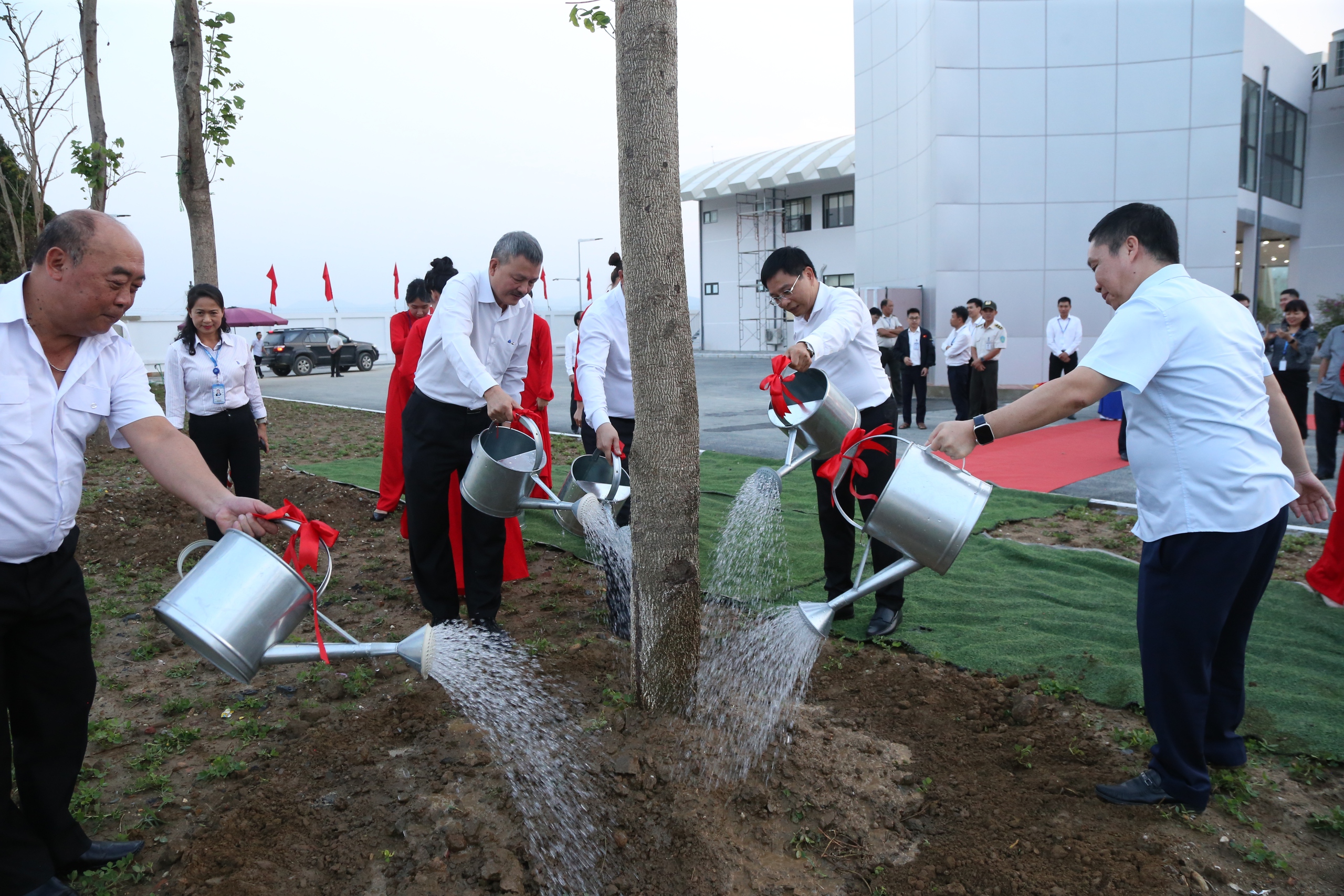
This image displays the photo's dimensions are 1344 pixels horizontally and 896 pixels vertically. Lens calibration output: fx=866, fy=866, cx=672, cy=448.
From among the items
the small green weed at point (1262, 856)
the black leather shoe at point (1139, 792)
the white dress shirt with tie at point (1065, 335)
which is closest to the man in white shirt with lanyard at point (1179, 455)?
the black leather shoe at point (1139, 792)

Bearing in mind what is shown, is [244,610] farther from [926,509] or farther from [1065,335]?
[1065,335]

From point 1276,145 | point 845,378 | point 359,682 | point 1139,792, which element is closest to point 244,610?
point 359,682

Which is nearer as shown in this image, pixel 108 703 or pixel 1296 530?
pixel 108 703

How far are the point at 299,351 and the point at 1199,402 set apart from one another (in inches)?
1100

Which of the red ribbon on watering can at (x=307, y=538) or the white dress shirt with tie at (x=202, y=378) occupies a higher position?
the white dress shirt with tie at (x=202, y=378)

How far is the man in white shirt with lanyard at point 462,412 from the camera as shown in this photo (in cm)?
349

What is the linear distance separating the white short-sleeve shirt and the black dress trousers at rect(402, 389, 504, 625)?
2.40 m

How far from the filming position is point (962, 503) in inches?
99.3

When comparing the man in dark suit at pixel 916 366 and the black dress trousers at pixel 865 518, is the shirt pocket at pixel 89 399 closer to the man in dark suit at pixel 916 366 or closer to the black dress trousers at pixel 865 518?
the black dress trousers at pixel 865 518

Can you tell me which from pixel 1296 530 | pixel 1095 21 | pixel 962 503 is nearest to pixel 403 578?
pixel 962 503

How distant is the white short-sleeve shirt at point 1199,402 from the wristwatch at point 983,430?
0.31 meters

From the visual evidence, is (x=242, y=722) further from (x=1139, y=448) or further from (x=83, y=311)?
(x=1139, y=448)

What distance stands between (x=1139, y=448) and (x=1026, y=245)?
44.9ft

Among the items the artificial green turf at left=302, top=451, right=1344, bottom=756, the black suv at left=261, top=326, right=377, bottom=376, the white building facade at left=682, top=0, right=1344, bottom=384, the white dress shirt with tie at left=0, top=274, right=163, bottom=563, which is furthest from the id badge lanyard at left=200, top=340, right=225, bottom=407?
the black suv at left=261, top=326, right=377, bottom=376
